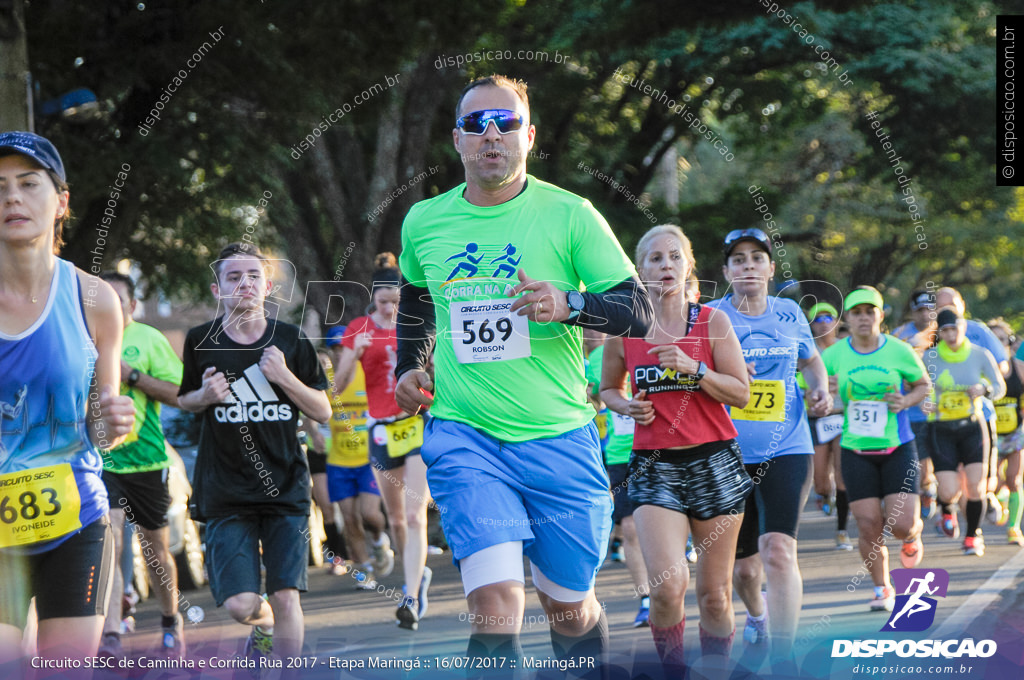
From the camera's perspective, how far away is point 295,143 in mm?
10852

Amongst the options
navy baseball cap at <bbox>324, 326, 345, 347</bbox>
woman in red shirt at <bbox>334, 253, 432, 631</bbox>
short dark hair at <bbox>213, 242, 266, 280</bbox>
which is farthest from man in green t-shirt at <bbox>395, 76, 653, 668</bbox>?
navy baseball cap at <bbox>324, 326, 345, 347</bbox>

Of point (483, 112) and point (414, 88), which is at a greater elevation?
point (414, 88)

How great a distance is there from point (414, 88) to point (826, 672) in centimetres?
899

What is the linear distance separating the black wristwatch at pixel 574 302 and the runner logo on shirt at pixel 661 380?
1.54m

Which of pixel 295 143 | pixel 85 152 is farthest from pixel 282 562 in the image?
pixel 295 143

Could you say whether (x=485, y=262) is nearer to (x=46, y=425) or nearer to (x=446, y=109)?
(x=46, y=425)

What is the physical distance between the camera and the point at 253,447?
5699mm

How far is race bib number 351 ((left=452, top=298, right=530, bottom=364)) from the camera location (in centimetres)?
418

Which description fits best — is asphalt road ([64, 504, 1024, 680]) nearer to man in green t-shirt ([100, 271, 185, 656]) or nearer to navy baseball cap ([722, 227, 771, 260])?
man in green t-shirt ([100, 271, 185, 656])

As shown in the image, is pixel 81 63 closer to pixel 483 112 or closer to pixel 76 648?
pixel 483 112

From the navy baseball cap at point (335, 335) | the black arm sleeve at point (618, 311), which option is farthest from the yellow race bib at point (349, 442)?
the black arm sleeve at point (618, 311)

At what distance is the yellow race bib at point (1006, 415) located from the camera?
12602mm

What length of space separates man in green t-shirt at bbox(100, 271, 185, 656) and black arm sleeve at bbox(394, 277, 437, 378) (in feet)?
9.82

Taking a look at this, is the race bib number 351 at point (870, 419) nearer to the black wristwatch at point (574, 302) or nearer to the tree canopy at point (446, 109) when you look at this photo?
the black wristwatch at point (574, 302)
